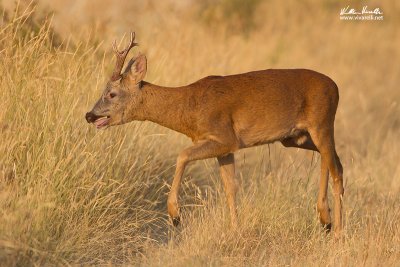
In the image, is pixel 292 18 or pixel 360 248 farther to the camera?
pixel 292 18

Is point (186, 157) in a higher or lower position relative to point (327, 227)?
higher

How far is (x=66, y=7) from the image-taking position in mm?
21234

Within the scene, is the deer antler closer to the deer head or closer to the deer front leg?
the deer head

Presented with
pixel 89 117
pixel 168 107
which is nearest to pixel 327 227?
pixel 168 107

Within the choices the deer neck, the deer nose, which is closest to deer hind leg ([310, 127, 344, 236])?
the deer neck

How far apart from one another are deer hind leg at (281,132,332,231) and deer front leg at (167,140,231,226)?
3.71 ft

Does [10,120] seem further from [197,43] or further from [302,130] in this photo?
[197,43]

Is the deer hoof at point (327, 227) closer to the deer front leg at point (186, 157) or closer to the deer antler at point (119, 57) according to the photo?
the deer front leg at point (186, 157)

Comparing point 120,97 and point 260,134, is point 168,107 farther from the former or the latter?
point 260,134

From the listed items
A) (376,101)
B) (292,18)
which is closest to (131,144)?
(376,101)

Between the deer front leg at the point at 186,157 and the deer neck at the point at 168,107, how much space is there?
353 millimetres

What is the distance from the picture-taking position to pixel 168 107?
9.55 metres

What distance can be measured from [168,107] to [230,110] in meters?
0.59

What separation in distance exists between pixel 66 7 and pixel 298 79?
39.7 feet
